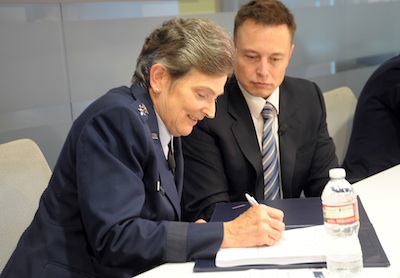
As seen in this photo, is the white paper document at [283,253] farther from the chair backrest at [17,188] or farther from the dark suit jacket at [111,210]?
the chair backrest at [17,188]

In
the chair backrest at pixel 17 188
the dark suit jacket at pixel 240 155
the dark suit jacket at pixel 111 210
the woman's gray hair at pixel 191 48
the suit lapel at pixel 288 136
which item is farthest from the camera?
the suit lapel at pixel 288 136

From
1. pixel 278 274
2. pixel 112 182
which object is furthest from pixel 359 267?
pixel 112 182

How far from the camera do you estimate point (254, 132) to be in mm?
2641

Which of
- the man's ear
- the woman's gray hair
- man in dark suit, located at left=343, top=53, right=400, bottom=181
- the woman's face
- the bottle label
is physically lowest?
man in dark suit, located at left=343, top=53, right=400, bottom=181

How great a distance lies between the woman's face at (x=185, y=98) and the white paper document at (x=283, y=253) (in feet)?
1.51

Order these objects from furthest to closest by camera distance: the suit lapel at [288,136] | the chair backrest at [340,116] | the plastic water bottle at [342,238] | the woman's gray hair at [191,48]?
the chair backrest at [340,116]
the suit lapel at [288,136]
the woman's gray hair at [191,48]
the plastic water bottle at [342,238]

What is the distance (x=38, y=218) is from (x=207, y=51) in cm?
73

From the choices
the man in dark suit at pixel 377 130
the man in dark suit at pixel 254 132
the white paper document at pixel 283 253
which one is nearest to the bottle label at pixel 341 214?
the white paper document at pixel 283 253

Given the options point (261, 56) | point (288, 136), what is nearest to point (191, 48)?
point (261, 56)

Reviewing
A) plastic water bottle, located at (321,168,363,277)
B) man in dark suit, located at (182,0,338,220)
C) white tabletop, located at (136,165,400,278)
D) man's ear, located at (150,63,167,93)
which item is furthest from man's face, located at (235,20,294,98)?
plastic water bottle, located at (321,168,363,277)

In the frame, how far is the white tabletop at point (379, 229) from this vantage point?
1.68 metres

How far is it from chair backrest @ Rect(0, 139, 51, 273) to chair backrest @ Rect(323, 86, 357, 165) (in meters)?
1.71

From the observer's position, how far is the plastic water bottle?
1.65 m

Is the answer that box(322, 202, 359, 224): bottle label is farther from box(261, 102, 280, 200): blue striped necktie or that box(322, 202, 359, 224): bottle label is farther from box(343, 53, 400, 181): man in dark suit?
box(343, 53, 400, 181): man in dark suit
